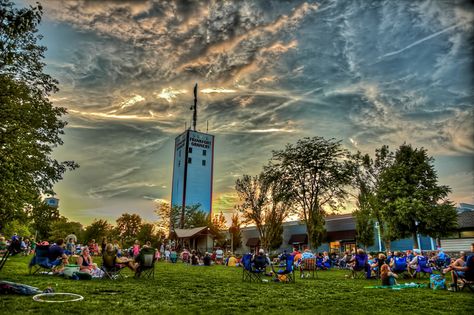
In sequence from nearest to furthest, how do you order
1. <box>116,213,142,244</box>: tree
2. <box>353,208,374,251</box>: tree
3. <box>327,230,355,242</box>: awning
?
<box>353,208,374,251</box>: tree → <box>327,230,355,242</box>: awning → <box>116,213,142,244</box>: tree

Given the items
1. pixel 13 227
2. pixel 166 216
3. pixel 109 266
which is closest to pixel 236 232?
pixel 166 216

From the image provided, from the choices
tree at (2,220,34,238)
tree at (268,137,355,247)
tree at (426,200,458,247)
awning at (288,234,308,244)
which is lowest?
awning at (288,234,308,244)

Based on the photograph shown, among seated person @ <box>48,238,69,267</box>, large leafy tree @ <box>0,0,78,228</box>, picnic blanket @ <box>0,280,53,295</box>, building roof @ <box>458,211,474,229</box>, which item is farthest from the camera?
building roof @ <box>458,211,474,229</box>

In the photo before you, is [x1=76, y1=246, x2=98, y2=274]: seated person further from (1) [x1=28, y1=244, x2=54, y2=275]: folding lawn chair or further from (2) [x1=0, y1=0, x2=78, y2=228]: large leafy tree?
(2) [x1=0, y1=0, x2=78, y2=228]: large leafy tree

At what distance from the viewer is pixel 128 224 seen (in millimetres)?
100438

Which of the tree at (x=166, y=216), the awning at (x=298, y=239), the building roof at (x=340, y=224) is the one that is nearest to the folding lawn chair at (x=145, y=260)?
the building roof at (x=340, y=224)

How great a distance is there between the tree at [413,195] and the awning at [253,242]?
30.8m

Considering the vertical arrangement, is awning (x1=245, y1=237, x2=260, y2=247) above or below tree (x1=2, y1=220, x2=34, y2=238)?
below

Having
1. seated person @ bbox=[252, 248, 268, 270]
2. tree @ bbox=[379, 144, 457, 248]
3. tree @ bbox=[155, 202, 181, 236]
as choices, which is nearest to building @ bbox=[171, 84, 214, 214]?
tree @ bbox=[155, 202, 181, 236]

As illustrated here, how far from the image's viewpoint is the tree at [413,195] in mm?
30141

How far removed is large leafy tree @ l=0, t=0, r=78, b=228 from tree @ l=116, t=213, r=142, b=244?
8435 centimetres

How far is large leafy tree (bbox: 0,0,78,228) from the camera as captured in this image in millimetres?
13938

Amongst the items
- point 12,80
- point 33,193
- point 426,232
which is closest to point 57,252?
point 33,193

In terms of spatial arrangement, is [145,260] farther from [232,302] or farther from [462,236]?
[462,236]
